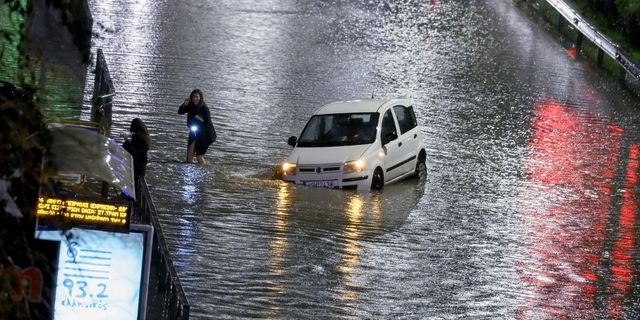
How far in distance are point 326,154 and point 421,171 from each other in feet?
6.93

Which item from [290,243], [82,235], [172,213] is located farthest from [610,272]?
[82,235]

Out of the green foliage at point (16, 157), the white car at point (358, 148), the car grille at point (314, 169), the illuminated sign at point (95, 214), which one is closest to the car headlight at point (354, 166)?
the white car at point (358, 148)

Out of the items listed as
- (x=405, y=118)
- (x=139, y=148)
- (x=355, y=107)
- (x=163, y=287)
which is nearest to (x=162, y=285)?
Answer: (x=163, y=287)

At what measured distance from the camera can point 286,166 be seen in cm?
2281

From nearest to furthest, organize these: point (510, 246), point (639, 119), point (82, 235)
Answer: point (82, 235) → point (510, 246) → point (639, 119)

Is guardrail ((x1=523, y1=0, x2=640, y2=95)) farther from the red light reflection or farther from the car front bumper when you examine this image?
the car front bumper

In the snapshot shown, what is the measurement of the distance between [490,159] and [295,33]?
36.7 ft

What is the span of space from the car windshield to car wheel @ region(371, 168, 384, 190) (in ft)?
2.36

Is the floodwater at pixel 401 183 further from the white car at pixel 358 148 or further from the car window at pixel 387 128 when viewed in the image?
the car window at pixel 387 128

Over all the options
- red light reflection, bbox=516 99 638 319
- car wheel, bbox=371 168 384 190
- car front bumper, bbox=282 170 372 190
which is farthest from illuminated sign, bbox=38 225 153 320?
car wheel, bbox=371 168 384 190

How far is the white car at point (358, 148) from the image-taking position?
22.7 m

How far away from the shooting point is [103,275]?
32.6ft

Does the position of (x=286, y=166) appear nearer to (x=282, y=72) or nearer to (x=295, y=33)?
(x=282, y=72)

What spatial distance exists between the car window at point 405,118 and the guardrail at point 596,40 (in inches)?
421
